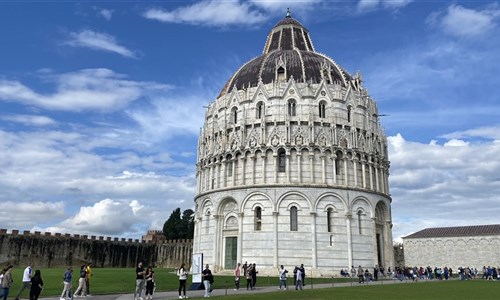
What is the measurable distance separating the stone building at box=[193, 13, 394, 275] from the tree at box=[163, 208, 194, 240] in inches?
1447

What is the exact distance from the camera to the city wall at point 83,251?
62.5 metres

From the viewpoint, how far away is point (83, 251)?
6938 centimetres

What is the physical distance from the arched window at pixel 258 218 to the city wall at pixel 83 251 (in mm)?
30433

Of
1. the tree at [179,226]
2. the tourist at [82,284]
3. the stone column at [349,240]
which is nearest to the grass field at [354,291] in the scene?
the tourist at [82,284]

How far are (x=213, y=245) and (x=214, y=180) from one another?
23.7ft

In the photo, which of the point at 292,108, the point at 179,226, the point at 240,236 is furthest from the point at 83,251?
the point at 292,108

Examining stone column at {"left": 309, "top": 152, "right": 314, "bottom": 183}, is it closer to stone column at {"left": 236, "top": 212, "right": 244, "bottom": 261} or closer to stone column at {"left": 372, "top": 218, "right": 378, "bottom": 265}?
stone column at {"left": 236, "top": 212, "right": 244, "bottom": 261}

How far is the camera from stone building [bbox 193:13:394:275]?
43469mm

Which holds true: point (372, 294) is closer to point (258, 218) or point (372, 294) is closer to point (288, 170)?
point (258, 218)

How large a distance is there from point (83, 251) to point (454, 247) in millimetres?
58126

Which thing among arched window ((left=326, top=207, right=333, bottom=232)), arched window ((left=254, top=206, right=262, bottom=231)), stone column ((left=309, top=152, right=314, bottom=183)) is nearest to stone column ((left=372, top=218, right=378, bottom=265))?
arched window ((left=326, top=207, right=333, bottom=232))

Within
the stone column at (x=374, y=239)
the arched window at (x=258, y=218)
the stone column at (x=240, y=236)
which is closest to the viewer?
the stone column at (x=240, y=236)

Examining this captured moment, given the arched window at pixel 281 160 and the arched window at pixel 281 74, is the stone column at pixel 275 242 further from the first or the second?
the arched window at pixel 281 74

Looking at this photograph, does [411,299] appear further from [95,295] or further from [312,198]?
[312,198]
